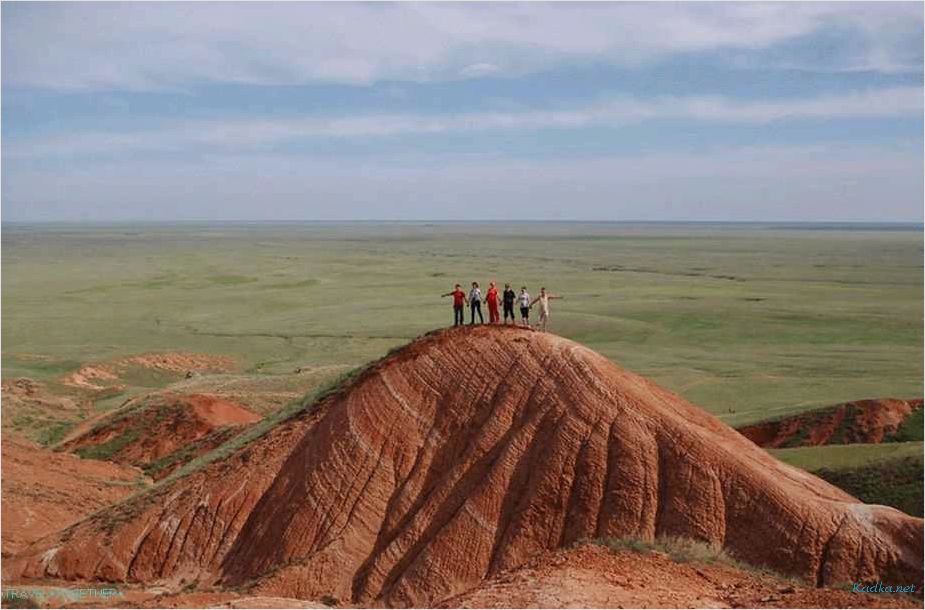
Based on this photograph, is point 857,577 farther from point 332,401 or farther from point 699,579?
point 332,401

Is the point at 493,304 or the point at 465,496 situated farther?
the point at 493,304

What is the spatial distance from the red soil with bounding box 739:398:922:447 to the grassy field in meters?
2.51

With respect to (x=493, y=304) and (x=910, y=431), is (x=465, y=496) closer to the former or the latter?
(x=493, y=304)

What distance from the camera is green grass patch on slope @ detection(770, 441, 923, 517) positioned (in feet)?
90.9

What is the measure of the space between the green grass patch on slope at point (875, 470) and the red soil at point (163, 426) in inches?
875

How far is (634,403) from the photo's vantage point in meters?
21.3

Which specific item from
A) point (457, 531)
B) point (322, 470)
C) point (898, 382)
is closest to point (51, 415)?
point (322, 470)

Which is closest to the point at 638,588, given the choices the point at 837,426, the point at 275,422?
the point at 275,422

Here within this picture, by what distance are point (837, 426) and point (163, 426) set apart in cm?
2830

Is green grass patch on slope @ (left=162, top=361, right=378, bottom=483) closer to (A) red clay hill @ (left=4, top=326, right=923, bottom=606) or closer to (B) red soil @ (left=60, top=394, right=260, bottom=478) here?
(A) red clay hill @ (left=4, top=326, right=923, bottom=606)

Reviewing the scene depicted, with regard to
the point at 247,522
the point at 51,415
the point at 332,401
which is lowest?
the point at 51,415

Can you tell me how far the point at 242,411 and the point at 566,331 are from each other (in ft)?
114

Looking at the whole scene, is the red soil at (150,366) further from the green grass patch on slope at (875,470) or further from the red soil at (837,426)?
the green grass patch on slope at (875,470)

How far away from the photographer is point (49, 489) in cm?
3116
